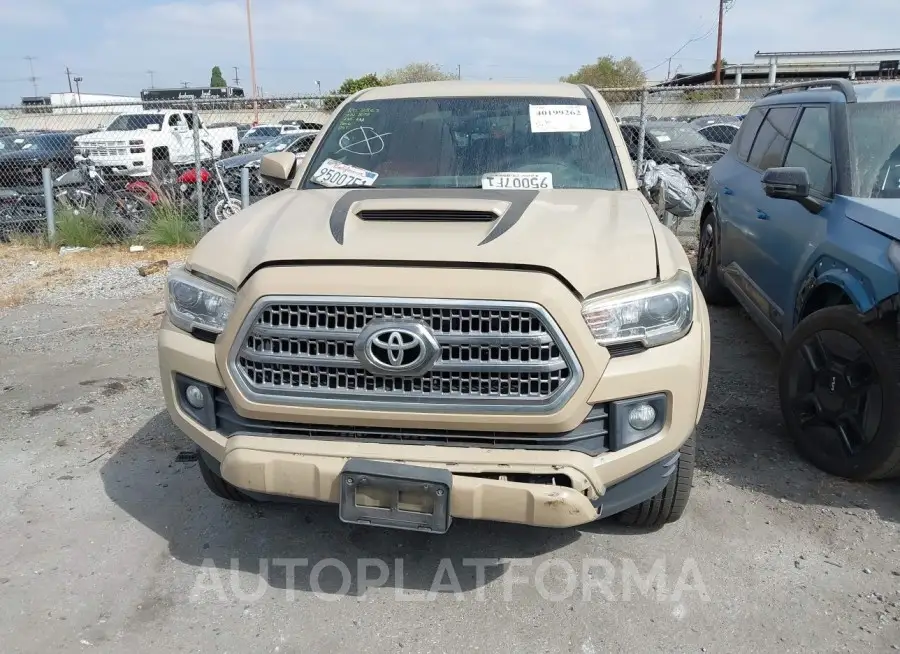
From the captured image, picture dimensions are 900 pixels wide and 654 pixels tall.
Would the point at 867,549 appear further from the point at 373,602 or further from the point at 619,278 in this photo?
the point at 373,602

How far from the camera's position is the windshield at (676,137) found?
1243 cm

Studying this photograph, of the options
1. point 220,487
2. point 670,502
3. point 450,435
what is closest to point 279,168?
point 220,487

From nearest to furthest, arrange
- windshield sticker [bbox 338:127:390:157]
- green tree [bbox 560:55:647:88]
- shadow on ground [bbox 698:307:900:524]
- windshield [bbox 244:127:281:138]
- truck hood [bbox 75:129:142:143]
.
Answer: shadow on ground [bbox 698:307:900:524] → windshield sticker [bbox 338:127:390:157] → truck hood [bbox 75:129:142:143] → windshield [bbox 244:127:281:138] → green tree [bbox 560:55:647:88]

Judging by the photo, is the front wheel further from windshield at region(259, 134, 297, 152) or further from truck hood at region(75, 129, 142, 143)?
truck hood at region(75, 129, 142, 143)

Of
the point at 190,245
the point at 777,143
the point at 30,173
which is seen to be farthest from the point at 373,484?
the point at 30,173

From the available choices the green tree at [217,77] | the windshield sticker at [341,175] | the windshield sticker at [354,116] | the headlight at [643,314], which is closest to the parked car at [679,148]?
the windshield sticker at [354,116]

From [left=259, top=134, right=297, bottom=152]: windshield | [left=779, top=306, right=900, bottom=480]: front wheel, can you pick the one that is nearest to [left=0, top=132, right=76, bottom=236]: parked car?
[left=259, top=134, right=297, bottom=152]: windshield

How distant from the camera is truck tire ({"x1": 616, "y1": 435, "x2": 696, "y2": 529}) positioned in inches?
113

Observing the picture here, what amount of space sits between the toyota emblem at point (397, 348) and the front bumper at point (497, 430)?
12cm

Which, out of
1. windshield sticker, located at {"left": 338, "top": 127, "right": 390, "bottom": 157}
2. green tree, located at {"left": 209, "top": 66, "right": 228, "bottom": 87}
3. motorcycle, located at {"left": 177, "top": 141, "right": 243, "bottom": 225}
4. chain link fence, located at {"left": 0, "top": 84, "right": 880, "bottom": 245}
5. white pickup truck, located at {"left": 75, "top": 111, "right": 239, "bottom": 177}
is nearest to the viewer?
windshield sticker, located at {"left": 338, "top": 127, "right": 390, "bottom": 157}

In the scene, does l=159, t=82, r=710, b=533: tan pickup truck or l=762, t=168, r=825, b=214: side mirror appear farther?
l=762, t=168, r=825, b=214: side mirror

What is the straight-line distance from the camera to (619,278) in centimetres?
245

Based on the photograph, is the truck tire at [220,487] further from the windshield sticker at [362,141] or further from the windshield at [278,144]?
the windshield at [278,144]

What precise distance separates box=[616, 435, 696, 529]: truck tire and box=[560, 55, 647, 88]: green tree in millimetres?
47255
